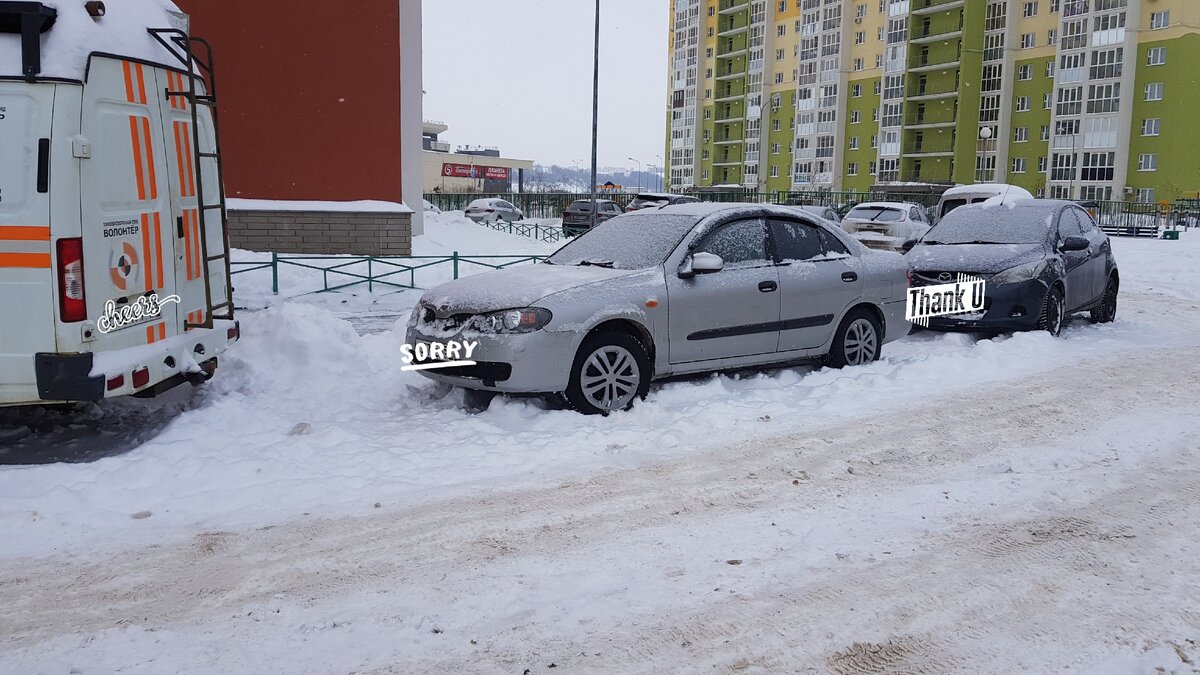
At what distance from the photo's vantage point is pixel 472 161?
104875 mm

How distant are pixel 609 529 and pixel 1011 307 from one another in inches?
308

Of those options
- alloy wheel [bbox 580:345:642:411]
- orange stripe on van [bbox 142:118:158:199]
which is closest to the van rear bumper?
orange stripe on van [bbox 142:118:158:199]

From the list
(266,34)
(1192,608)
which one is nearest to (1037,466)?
(1192,608)

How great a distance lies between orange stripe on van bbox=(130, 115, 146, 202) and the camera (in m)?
6.43

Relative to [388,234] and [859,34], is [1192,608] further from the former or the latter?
[859,34]

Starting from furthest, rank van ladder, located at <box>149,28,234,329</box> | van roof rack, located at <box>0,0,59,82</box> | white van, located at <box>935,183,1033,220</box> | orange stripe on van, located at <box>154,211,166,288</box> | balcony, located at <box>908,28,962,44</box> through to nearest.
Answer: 1. balcony, located at <box>908,28,962,44</box>
2. white van, located at <box>935,183,1033,220</box>
3. van ladder, located at <box>149,28,234,329</box>
4. orange stripe on van, located at <box>154,211,166,288</box>
5. van roof rack, located at <box>0,0,59,82</box>

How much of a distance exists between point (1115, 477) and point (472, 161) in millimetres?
102329

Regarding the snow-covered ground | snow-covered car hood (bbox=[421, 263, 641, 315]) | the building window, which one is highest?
the building window

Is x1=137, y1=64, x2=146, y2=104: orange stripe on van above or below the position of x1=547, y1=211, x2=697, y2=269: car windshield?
above

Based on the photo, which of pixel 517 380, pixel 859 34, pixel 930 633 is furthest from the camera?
pixel 859 34

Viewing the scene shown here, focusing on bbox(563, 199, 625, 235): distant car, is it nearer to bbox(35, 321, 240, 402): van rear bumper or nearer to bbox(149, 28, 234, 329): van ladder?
bbox(149, 28, 234, 329): van ladder

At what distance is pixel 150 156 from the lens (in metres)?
6.62

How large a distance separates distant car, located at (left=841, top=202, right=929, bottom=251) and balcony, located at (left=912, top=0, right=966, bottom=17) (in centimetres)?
5763

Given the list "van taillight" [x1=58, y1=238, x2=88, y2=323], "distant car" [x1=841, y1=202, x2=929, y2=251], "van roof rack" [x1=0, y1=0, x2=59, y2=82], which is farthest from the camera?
"distant car" [x1=841, y1=202, x2=929, y2=251]
